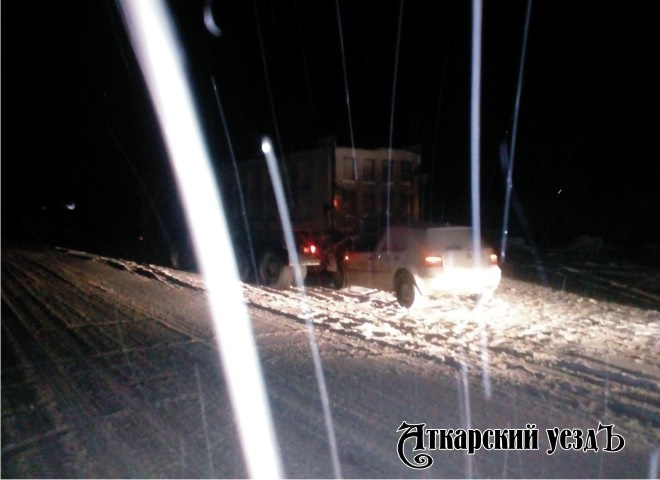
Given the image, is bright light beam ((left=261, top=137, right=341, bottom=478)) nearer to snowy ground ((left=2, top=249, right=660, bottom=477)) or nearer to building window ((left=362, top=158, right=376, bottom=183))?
snowy ground ((left=2, top=249, right=660, bottom=477))

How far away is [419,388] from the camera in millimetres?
5641

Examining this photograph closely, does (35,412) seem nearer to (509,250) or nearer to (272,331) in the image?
(272,331)

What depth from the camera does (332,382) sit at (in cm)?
580

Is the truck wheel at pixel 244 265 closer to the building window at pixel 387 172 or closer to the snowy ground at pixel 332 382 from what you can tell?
the snowy ground at pixel 332 382

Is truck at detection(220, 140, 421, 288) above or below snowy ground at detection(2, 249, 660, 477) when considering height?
above

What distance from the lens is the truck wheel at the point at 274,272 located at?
12312mm

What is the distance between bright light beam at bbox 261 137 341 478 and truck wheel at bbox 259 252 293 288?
0.58ft

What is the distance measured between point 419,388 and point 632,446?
1885mm

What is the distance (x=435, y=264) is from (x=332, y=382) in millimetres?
3944

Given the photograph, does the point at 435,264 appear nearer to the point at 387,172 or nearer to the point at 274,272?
the point at 274,272

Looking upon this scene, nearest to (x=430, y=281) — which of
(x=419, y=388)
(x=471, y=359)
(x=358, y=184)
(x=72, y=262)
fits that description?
(x=471, y=359)

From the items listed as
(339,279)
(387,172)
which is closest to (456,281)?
(339,279)

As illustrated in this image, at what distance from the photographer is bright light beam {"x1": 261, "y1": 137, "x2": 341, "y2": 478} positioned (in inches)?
177

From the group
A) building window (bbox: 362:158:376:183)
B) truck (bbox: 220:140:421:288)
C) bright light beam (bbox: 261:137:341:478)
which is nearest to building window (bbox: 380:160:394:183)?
truck (bbox: 220:140:421:288)
